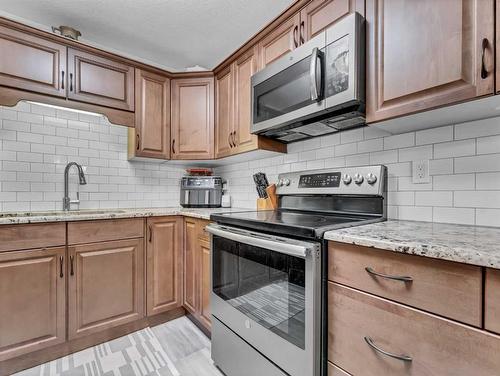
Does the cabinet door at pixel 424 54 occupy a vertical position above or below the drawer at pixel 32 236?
above

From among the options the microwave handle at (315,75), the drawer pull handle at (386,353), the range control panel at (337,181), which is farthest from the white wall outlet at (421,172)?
the drawer pull handle at (386,353)

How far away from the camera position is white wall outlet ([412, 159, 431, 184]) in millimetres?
1312

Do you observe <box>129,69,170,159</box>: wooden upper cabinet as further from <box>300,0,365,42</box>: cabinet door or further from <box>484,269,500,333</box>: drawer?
<box>484,269,500,333</box>: drawer

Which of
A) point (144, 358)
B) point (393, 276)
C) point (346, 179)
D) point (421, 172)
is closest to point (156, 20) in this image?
point (346, 179)

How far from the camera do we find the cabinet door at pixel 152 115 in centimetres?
228

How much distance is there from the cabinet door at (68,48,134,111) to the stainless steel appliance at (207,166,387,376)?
140 cm

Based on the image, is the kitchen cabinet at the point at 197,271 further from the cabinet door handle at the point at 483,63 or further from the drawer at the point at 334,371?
the cabinet door handle at the point at 483,63

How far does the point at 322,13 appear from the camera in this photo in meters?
1.43

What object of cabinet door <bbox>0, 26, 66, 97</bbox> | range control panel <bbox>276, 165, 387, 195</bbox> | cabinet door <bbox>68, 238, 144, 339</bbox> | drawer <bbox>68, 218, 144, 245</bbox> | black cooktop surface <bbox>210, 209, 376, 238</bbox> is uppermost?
cabinet door <bbox>0, 26, 66, 97</bbox>

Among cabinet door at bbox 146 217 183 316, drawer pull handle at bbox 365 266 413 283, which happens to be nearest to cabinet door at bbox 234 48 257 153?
cabinet door at bbox 146 217 183 316

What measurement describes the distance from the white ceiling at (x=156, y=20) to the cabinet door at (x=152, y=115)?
335mm

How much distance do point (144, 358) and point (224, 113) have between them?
1.93 metres

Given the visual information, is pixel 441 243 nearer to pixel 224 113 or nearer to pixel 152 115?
pixel 224 113

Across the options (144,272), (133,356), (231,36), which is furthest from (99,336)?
(231,36)
